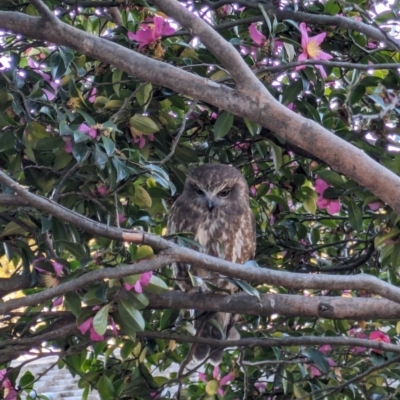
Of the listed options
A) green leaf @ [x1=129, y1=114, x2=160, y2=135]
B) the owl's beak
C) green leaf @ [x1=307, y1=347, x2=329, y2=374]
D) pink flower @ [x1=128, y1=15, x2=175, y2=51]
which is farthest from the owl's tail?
pink flower @ [x1=128, y1=15, x2=175, y2=51]

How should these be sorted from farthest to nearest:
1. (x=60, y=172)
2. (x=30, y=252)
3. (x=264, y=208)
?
(x=264, y=208)
(x=30, y=252)
(x=60, y=172)

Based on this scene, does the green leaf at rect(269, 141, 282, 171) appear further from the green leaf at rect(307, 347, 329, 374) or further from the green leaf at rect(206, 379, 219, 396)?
the green leaf at rect(206, 379, 219, 396)

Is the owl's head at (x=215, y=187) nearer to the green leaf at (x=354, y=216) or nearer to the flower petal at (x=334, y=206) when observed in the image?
the flower petal at (x=334, y=206)

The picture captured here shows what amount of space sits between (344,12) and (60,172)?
124cm

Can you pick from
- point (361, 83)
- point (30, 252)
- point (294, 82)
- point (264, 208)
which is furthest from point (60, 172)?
point (264, 208)

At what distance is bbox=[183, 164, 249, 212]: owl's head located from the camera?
341 cm

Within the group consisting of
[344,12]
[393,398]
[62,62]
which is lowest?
[393,398]

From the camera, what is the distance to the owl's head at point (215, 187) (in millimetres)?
3406

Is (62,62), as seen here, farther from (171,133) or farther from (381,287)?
(381,287)

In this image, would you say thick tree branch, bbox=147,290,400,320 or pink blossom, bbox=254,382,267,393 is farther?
pink blossom, bbox=254,382,267,393

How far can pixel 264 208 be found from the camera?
11.9 feet

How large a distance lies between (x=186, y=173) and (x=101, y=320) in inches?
53.1

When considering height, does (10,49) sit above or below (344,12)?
below

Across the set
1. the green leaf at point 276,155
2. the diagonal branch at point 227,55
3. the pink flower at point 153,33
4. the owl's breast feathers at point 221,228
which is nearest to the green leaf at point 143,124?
the pink flower at point 153,33
